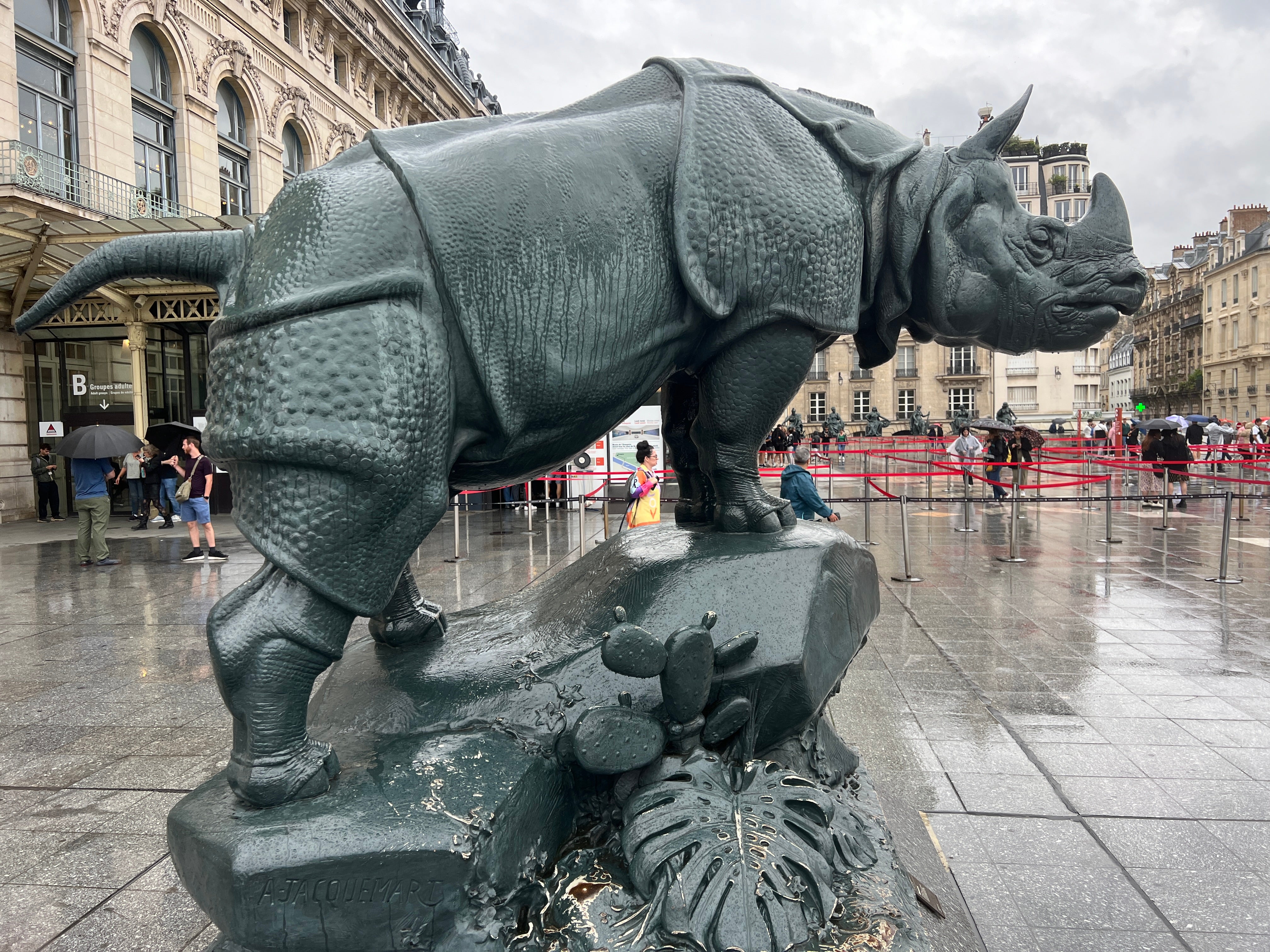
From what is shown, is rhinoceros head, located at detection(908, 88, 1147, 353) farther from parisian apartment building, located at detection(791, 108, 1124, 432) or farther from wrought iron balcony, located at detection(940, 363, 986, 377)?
wrought iron balcony, located at detection(940, 363, 986, 377)

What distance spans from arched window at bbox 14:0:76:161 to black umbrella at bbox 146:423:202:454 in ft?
16.5

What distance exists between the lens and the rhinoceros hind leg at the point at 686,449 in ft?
9.46

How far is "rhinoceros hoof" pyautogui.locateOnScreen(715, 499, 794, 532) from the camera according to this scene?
277cm

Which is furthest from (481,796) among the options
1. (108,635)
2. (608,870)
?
(108,635)

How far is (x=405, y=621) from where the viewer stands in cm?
279

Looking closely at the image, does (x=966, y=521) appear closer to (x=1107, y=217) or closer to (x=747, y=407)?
(x=1107, y=217)

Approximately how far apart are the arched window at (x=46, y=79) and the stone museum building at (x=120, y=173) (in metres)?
0.03

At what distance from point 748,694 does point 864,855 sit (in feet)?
1.68

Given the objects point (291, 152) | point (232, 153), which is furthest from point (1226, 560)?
point (291, 152)

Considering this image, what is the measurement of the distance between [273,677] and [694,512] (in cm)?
162

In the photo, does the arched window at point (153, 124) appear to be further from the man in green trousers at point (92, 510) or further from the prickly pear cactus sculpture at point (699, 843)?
the prickly pear cactus sculpture at point (699, 843)

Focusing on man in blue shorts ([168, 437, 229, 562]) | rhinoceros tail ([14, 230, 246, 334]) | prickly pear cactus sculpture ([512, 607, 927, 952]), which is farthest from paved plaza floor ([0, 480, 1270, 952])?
rhinoceros tail ([14, 230, 246, 334])

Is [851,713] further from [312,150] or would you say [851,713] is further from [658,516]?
[312,150]

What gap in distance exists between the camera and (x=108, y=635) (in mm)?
6855
